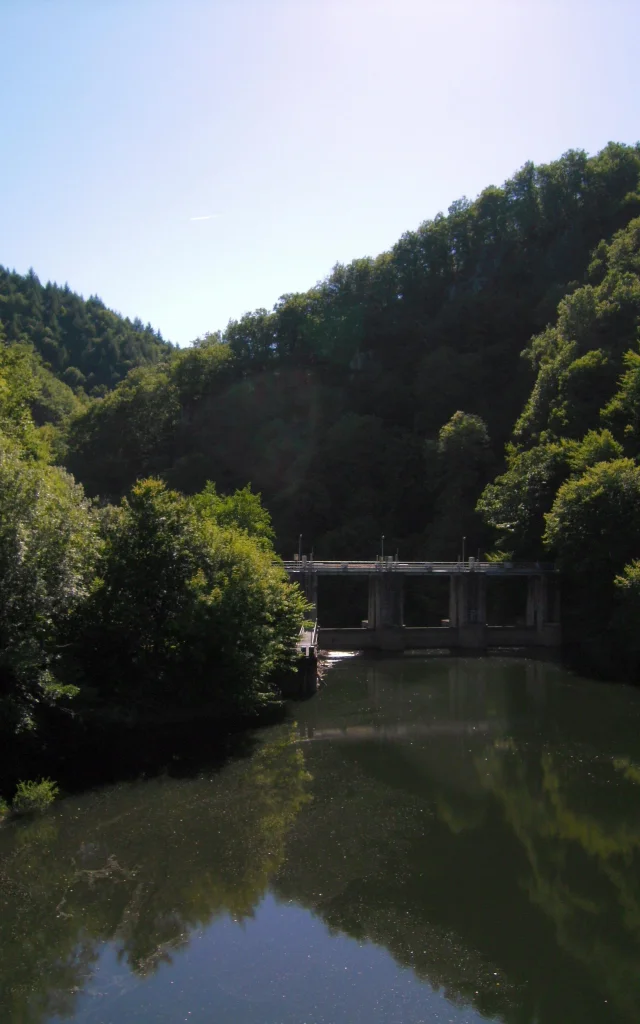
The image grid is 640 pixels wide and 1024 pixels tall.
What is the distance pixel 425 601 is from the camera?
70.5 meters

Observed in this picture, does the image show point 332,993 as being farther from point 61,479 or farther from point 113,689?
point 61,479

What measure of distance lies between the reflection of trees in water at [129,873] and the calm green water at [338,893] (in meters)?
0.06

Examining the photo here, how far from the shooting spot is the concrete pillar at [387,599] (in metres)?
58.8

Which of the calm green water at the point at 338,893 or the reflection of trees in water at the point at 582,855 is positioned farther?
the reflection of trees in water at the point at 582,855

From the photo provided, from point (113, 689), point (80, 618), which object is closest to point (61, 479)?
point (80, 618)

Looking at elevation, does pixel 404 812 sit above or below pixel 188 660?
below

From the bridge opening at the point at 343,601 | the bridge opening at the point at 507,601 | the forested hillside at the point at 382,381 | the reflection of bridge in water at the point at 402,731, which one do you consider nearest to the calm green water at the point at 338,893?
the reflection of bridge in water at the point at 402,731

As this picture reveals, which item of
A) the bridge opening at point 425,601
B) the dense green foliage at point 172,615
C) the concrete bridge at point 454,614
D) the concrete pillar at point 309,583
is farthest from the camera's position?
the bridge opening at point 425,601

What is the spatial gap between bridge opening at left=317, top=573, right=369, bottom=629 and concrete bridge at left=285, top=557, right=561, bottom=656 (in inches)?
493

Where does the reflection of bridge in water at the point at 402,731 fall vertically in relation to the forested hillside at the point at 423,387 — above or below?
below

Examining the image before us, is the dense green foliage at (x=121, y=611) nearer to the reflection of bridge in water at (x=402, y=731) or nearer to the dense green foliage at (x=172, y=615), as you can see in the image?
the dense green foliage at (x=172, y=615)

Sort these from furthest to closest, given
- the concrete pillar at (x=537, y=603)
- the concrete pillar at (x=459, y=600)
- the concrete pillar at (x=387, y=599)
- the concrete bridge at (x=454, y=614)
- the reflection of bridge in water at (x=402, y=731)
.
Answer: the concrete pillar at (x=459, y=600) → the concrete pillar at (x=537, y=603) → the concrete pillar at (x=387, y=599) → the concrete bridge at (x=454, y=614) → the reflection of bridge in water at (x=402, y=731)

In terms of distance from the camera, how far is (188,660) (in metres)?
32.7

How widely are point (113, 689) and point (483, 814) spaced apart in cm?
1344
